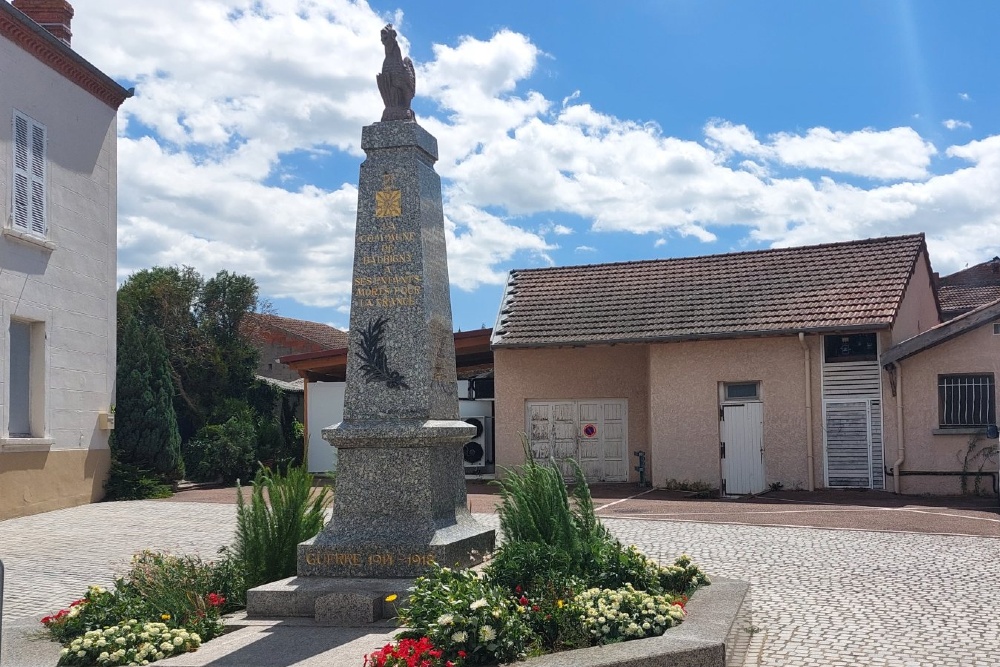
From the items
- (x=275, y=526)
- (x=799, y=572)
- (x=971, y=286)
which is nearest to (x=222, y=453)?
(x=275, y=526)

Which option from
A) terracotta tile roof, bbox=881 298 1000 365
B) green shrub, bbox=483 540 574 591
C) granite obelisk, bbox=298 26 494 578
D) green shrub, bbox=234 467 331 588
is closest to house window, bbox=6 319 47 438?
green shrub, bbox=234 467 331 588

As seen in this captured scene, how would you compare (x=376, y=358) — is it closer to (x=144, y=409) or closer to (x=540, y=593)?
(x=540, y=593)

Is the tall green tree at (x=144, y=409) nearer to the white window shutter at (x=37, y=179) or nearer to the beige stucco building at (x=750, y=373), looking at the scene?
the white window shutter at (x=37, y=179)

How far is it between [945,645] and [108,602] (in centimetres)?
548

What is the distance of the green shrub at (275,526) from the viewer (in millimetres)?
7516

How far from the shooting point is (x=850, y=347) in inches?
750

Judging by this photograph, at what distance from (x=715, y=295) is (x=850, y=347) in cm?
313

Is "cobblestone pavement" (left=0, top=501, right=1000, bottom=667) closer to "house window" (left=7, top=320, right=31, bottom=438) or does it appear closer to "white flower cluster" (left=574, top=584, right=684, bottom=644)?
"white flower cluster" (left=574, top=584, right=684, bottom=644)

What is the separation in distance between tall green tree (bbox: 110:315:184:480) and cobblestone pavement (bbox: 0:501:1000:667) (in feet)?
7.72

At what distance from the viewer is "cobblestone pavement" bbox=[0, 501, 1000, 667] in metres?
6.51

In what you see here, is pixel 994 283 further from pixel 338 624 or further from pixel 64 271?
pixel 338 624

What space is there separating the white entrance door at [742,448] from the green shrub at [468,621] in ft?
47.1

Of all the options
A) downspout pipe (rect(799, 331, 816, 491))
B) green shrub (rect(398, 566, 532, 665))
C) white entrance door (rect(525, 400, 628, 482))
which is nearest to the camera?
green shrub (rect(398, 566, 532, 665))

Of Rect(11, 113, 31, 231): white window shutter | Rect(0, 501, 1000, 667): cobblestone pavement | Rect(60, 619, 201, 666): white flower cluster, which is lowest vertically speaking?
Rect(0, 501, 1000, 667): cobblestone pavement
